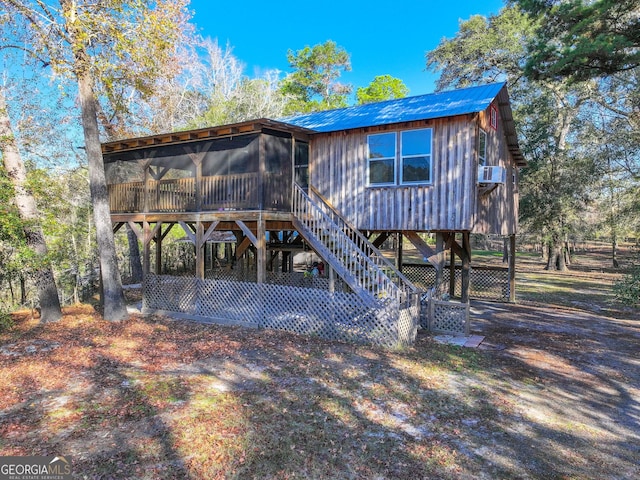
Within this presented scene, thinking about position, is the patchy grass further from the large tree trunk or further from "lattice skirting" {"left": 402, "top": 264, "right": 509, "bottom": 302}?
"lattice skirting" {"left": 402, "top": 264, "right": 509, "bottom": 302}

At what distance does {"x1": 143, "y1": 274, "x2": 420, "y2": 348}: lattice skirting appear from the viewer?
910 cm

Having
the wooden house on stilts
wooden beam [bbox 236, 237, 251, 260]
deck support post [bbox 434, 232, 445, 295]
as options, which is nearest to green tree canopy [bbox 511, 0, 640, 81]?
the wooden house on stilts

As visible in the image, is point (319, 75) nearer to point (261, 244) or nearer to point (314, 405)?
point (261, 244)

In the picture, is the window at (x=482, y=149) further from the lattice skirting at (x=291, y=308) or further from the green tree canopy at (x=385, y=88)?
the green tree canopy at (x=385, y=88)

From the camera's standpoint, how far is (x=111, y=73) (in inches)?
492

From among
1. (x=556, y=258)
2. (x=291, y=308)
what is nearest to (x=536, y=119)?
(x=556, y=258)

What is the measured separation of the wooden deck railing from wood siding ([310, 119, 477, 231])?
2.33 meters

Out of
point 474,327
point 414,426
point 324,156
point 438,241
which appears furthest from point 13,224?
point 474,327

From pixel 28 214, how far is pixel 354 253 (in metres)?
8.55

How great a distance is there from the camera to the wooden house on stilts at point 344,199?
33.1 ft

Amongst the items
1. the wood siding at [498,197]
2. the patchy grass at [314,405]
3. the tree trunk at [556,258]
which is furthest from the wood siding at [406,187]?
the tree trunk at [556,258]

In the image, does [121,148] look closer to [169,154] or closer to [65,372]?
[169,154]

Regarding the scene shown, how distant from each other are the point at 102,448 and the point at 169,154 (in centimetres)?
1002

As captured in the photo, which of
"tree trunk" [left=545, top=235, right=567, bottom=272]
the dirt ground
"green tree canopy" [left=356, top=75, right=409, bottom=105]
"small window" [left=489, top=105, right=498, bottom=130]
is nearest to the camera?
the dirt ground
